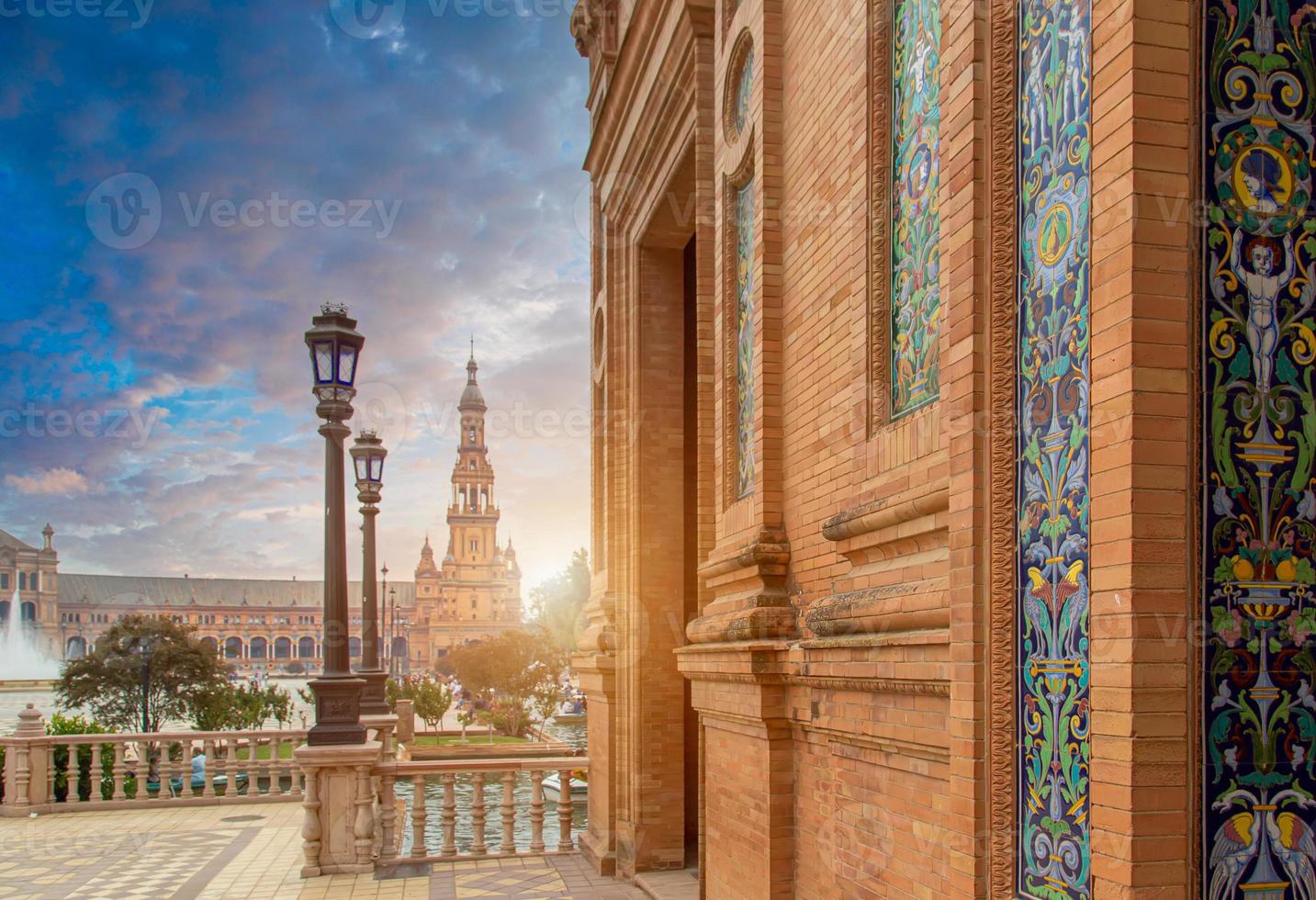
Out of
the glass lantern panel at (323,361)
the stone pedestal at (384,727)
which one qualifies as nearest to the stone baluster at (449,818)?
the stone pedestal at (384,727)

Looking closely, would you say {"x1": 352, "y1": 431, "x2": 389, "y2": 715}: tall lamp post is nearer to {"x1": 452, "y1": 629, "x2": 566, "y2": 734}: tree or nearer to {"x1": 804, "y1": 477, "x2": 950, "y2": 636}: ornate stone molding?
{"x1": 804, "y1": 477, "x2": 950, "y2": 636}: ornate stone molding

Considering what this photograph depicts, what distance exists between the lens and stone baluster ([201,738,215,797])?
51.9ft

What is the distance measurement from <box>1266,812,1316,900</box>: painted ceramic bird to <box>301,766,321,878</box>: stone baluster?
33.2ft

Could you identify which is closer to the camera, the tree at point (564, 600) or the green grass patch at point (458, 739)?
the green grass patch at point (458, 739)

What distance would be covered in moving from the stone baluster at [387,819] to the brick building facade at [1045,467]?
6319 millimetres

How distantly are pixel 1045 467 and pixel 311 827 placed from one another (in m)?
9.98

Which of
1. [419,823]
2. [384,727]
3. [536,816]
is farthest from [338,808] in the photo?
[384,727]

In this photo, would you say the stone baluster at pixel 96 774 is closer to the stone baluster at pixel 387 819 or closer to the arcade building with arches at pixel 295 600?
the stone baluster at pixel 387 819

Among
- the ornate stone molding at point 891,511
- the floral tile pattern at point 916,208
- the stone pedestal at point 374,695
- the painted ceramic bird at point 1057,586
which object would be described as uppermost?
the floral tile pattern at point 916,208

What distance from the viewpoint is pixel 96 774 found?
602 inches

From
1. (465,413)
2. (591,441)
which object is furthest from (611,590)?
(465,413)

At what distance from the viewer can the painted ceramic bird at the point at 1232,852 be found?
9.70ft

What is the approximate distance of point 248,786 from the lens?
1628 cm

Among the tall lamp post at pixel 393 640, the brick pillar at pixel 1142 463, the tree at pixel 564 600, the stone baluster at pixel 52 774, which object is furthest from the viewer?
the tall lamp post at pixel 393 640
